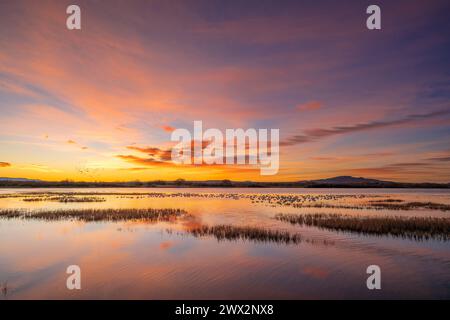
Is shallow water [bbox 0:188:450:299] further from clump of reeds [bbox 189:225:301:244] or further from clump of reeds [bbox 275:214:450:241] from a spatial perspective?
clump of reeds [bbox 275:214:450:241]

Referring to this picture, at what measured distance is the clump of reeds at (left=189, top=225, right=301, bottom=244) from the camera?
20422mm

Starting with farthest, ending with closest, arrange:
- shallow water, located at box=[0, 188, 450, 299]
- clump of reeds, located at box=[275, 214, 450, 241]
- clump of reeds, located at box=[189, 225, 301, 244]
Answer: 1. clump of reeds, located at box=[275, 214, 450, 241]
2. clump of reeds, located at box=[189, 225, 301, 244]
3. shallow water, located at box=[0, 188, 450, 299]

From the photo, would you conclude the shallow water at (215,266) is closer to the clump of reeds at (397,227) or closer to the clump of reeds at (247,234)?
the clump of reeds at (247,234)

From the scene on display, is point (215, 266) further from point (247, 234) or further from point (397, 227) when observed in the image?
point (397, 227)

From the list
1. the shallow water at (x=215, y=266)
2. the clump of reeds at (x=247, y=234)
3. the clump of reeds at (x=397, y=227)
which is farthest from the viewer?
the clump of reeds at (x=397, y=227)

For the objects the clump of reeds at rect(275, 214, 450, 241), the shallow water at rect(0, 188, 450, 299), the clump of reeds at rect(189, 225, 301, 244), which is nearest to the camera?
the shallow water at rect(0, 188, 450, 299)

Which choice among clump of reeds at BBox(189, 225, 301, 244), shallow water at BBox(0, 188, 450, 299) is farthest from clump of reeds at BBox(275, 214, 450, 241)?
clump of reeds at BBox(189, 225, 301, 244)

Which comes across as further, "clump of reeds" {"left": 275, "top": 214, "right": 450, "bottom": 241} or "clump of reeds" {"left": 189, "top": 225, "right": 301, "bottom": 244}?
"clump of reeds" {"left": 275, "top": 214, "right": 450, "bottom": 241}

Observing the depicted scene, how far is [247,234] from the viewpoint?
21969 mm

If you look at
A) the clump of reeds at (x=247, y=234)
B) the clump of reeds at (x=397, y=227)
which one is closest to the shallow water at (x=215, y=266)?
the clump of reeds at (x=247, y=234)

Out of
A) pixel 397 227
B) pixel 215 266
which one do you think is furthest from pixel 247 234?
pixel 397 227

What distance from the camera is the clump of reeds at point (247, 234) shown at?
2042 centimetres
